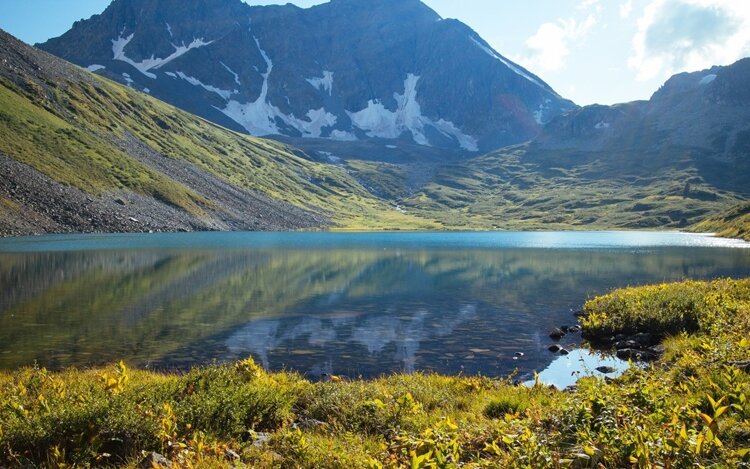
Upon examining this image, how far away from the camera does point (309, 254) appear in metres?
92.6

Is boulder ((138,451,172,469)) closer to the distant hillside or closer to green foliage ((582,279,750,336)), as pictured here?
green foliage ((582,279,750,336))

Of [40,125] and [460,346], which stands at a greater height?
[40,125]

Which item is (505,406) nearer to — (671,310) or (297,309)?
(671,310)

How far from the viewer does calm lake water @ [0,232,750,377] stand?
1049 inches

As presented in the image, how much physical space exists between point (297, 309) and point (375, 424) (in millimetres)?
29327

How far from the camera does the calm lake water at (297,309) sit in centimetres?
2664

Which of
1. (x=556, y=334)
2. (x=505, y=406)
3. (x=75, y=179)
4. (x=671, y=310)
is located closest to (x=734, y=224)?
(x=671, y=310)

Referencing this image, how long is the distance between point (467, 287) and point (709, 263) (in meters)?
43.7

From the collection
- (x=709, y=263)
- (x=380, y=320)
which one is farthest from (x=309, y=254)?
(x=709, y=263)

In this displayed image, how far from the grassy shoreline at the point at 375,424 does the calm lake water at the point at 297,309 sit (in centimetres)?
1069

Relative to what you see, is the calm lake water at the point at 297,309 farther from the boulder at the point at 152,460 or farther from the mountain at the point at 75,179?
the mountain at the point at 75,179

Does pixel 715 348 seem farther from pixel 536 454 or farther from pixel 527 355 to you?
pixel 527 355

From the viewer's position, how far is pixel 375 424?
1238 cm

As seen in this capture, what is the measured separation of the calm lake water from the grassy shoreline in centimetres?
A: 1069
